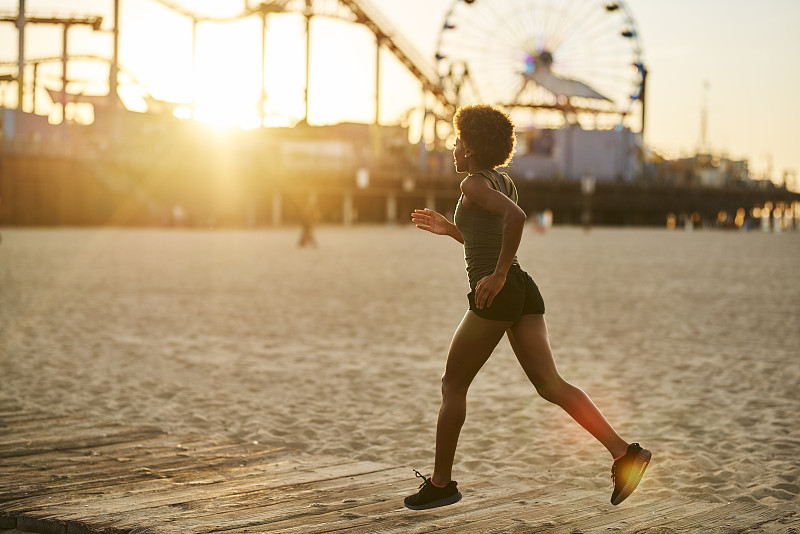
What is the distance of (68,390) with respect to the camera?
24.3 feet

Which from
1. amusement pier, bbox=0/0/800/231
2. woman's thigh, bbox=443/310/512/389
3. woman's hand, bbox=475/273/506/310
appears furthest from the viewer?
amusement pier, bbox=0/0/800/231

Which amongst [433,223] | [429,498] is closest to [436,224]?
[433,223]

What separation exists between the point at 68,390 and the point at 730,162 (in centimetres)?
12422

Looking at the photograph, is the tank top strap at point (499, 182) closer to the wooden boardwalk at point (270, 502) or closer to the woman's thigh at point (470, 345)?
the woman's thigh at point (470, 345)

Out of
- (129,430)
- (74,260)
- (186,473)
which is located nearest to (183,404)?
(129,430)

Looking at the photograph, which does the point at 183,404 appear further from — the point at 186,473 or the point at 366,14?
the point at 366,14

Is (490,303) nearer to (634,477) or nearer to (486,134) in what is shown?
(486,134)

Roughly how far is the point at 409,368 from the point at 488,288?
534cm

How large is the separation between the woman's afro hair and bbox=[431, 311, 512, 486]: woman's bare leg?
566 millimetres

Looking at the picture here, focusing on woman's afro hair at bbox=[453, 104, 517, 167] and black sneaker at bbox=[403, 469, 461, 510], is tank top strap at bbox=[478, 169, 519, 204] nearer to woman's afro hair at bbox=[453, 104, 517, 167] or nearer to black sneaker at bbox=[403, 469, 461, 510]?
woman's afro hair at bbox=[453, 104, 517, 167]

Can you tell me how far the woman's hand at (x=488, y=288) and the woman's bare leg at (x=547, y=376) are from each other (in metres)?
0.20

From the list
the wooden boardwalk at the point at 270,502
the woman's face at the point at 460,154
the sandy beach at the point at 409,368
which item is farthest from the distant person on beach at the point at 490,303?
the sandy beach at the point at 409,368

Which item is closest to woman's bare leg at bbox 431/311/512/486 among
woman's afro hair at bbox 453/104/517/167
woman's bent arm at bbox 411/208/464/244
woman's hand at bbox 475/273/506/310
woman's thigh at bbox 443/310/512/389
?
woman's thigh at bbox 443/310/512/389

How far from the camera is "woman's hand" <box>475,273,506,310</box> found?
3.57m
